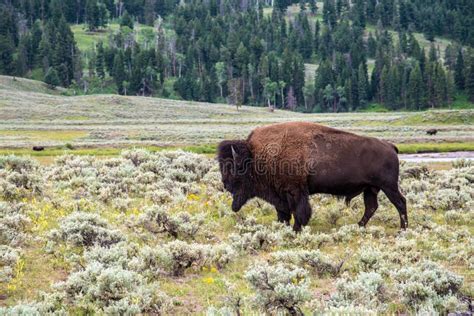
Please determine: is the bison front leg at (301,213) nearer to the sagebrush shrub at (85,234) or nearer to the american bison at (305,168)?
the american bison at (305,168)

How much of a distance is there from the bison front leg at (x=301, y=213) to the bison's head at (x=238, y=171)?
1.13 meters

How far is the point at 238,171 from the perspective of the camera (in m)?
10.8

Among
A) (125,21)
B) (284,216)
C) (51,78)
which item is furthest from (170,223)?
(125,21)

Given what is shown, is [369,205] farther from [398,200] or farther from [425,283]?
[425,283]

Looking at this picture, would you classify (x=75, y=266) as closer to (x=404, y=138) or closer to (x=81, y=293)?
(x=81, y=293)

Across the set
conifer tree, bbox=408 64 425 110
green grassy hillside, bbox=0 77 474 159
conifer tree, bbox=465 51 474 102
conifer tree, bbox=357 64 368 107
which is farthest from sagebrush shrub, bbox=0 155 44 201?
conifer tree, bbox=465 51 474 102

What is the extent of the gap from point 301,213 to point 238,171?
1.63 meters

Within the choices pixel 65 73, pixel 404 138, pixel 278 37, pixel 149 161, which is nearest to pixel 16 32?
pixel 65 73

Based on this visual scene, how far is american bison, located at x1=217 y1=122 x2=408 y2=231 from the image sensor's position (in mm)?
10266

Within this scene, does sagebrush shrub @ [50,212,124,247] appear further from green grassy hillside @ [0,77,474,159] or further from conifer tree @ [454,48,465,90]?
conifer tree @ [454,48,465,90]

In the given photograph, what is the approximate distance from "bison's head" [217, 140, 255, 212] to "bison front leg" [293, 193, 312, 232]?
3.72ft

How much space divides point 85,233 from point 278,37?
139 metres

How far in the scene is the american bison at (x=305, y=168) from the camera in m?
10.3

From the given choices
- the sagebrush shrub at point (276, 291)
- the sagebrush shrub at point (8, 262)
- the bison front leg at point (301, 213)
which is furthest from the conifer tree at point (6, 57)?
the sagebrush shrub at point (276, 291)
